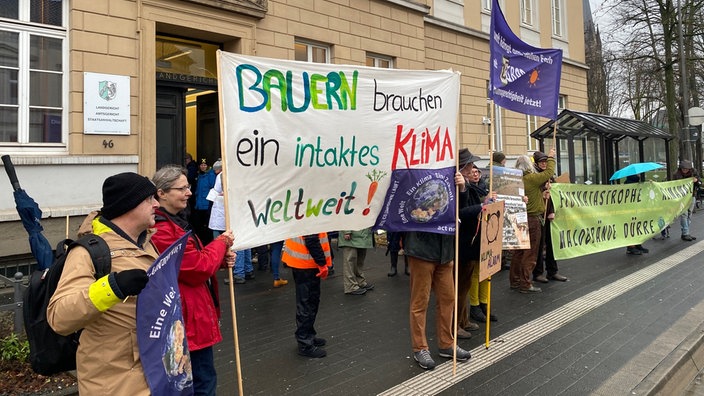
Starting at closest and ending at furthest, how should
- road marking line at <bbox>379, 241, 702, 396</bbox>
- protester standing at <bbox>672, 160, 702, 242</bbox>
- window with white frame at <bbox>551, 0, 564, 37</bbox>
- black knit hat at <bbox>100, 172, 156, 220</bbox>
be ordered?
black knit hat at <bbox>100, 172, 156, 220</bbox> < road marking line at <bbox>379, 241, 702, 396</bbox> < protester standing at <bbox>672, 160, 702, 242</bbox> < window with white frame at <bbox>551, 0, 564, 37</bbox>

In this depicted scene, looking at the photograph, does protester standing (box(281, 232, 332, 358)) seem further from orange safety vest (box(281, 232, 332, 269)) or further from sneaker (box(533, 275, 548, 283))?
sneaker (box(533, 275, 548, 283))

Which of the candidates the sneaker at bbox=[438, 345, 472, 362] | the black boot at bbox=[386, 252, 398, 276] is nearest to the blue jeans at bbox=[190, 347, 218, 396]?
the sneaker at bbox=[438, 345, 472, 362]

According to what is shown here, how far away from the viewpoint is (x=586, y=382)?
4.12 meters

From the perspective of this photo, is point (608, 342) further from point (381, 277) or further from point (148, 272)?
point (148, 272)

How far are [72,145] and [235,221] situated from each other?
616 centimetres

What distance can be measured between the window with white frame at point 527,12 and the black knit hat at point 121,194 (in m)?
19.2

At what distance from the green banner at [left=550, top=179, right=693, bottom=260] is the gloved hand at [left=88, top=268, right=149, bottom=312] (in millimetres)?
6987

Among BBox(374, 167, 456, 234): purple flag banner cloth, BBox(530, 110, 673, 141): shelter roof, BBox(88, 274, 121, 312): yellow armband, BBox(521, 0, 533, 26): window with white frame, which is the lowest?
BBox(88, 274, 121, 312): yellow armband

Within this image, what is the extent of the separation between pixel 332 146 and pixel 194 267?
57.4 inches

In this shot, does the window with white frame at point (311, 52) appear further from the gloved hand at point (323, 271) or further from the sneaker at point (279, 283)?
the gloved hand at point (323, 271)

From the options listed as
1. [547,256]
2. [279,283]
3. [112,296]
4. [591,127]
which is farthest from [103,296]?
[591,127]

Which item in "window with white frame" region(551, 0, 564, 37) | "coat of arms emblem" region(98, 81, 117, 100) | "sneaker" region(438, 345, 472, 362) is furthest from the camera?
"window with white frame" region(551, 0, 564, 37)

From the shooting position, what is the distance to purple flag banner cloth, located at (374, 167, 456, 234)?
425 centimetres

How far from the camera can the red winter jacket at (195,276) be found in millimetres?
2766
